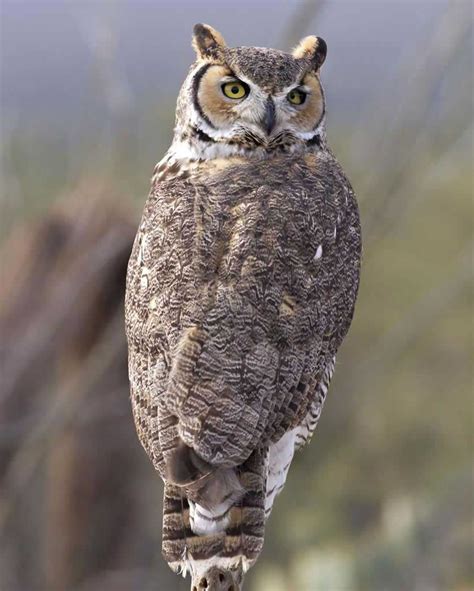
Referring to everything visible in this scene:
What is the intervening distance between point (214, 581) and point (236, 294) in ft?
2.78

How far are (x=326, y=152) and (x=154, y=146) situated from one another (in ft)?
14.4

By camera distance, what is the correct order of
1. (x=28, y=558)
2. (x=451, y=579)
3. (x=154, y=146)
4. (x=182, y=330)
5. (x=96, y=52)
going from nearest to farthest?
(x=182, y=330) < (x=96, y=52) < (x=154, y=146) < (x=28, y=558) < (x=451, y=579)

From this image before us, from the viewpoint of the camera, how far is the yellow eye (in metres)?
3.85

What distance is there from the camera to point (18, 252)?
9984mm

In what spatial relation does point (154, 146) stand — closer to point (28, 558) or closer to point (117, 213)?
point (117, 213)

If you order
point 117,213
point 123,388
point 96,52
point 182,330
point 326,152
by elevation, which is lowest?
point 123,388

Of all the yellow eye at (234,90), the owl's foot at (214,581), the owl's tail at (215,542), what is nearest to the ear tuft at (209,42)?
the yellow eye at (234,90)

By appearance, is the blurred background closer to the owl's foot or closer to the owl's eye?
the owl's eye

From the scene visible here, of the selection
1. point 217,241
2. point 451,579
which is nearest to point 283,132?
point 217,241

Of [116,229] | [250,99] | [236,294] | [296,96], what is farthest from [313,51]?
[116,229]

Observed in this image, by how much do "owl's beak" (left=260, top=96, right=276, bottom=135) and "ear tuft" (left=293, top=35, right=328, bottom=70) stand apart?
200 millimetres

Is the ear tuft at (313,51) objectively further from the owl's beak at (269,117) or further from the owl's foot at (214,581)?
the owl's foot at (214,581)

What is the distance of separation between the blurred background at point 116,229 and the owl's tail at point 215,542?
2282 mm

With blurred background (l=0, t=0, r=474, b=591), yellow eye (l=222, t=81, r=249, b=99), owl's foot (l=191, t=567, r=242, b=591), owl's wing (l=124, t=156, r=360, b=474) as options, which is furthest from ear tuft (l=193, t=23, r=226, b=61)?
owl's foot (l=191, t=567, r=242, b=591)
